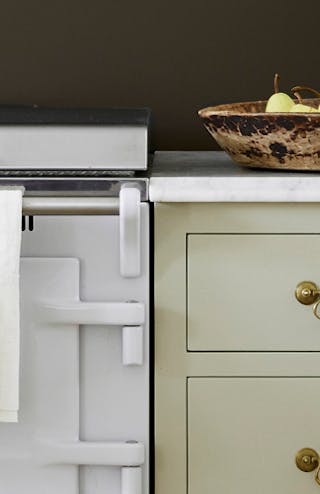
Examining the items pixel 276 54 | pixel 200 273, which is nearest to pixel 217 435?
pixel 200 273

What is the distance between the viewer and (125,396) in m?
1.40

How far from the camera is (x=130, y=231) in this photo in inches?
53.1

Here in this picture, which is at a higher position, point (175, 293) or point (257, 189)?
point (257, 189)

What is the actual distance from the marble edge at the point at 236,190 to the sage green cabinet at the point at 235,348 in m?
0.02

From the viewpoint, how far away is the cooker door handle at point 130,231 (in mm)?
1336

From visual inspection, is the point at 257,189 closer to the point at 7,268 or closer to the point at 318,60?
the point at 7,268

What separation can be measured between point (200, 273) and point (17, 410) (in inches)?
12.5

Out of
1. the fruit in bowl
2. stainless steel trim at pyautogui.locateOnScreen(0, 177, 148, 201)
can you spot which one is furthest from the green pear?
stainless steel trim at pyautogui.locateOnScreen(0, 177, 148, 201)

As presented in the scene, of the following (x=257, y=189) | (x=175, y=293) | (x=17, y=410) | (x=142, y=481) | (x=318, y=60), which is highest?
(x=318, y=60)

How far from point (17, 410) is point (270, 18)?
0.98 meters

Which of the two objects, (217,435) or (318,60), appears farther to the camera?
(318,60)

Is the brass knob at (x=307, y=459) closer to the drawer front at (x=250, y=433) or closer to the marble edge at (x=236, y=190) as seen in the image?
the drawer front at (x=250, y=433)

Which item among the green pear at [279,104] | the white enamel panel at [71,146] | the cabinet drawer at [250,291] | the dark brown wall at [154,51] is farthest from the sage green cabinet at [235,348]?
the dark brown wall at [154,51]

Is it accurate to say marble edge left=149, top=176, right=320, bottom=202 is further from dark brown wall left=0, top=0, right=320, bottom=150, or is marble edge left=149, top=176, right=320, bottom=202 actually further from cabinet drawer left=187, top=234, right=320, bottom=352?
dark brown wall left=0, top=0, right=320, bottom=150
